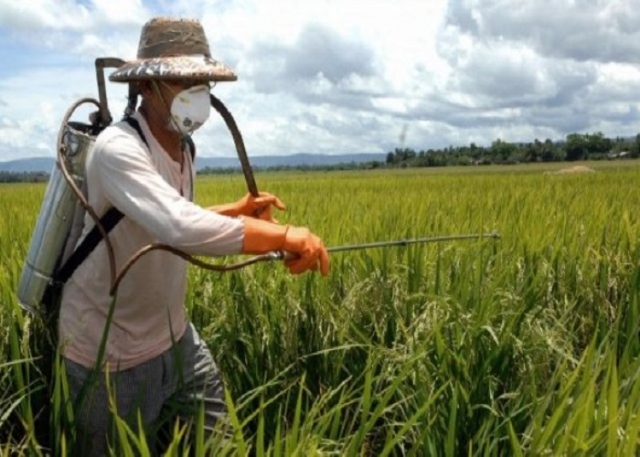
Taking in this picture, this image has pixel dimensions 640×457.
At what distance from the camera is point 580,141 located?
75562 millimetres

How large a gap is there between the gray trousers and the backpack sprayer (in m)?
0.22

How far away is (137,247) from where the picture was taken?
2041mm

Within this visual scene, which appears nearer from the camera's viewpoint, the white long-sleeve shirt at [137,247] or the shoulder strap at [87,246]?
the white long-sleeve shirt at [137,247]

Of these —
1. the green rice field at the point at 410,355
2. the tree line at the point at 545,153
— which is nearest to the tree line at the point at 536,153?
the tree line at the point at 545,153

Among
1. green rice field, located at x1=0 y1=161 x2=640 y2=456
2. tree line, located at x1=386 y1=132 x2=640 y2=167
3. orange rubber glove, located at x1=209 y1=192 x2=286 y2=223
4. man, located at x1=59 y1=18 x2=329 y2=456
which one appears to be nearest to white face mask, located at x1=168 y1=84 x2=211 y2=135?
man, located at x1=59 y1=18 x2=329 y2=456

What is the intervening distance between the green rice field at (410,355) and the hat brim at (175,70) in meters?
0.73

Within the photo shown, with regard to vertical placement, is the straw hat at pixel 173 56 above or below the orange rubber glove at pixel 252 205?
above

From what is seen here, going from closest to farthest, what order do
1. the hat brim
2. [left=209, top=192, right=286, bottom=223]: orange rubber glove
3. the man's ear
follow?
the hat brim
the man's ear
[left=209, top=192, right=286, bottom=223]: orange rubber glove

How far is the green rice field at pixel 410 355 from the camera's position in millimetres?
1628

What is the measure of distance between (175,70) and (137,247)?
48 centimetres

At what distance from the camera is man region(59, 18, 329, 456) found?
1785 millimetres

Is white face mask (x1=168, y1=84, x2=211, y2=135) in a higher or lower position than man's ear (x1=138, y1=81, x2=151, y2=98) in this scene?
lower

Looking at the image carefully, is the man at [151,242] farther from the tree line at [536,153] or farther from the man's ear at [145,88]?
the tree line at [536,153]

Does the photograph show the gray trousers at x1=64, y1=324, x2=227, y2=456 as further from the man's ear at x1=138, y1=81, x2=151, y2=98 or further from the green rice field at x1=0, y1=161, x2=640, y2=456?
the man's ear at x1=138, y1=81, x2=151, y2=98
